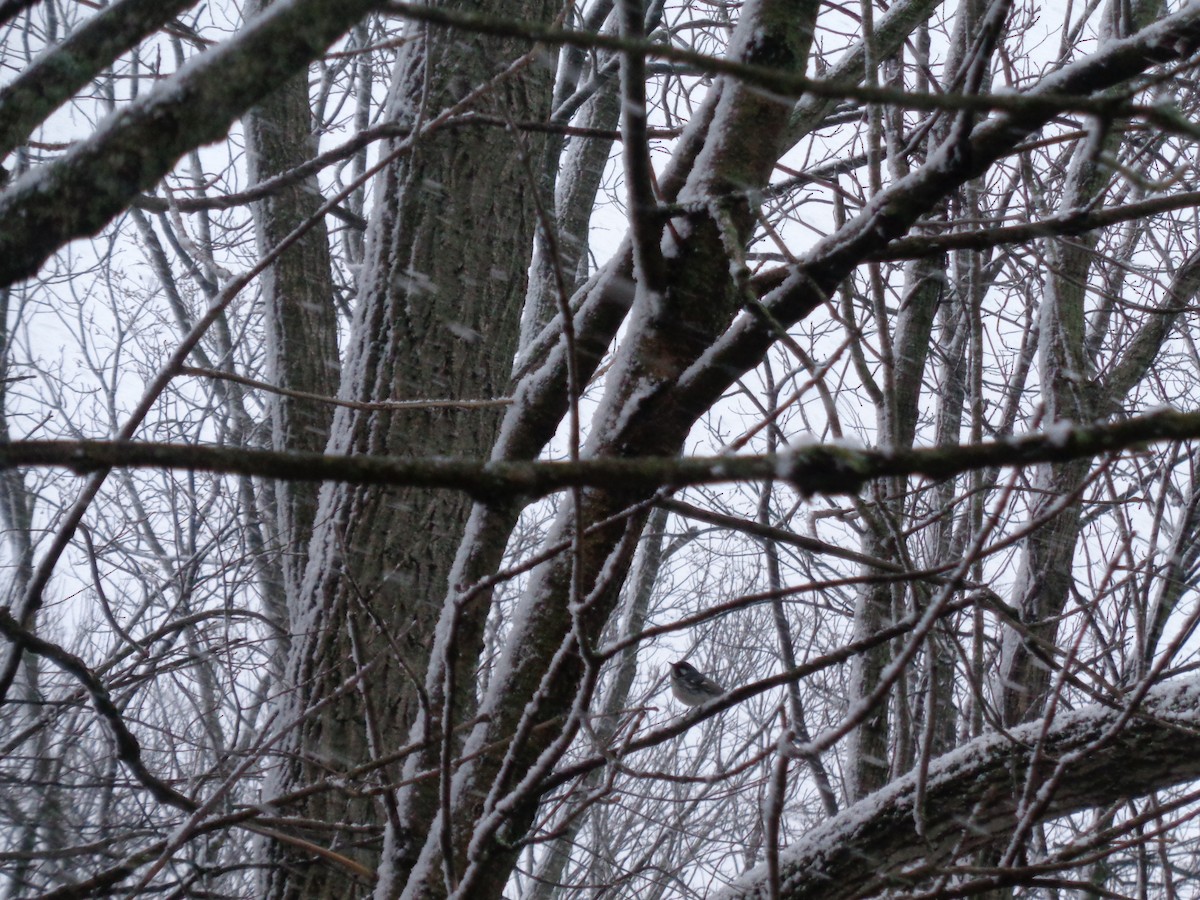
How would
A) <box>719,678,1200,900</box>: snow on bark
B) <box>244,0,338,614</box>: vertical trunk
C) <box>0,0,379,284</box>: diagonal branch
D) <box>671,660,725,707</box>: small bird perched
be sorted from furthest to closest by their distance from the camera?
1. <box>671,660,725,707</box>: small bird perched
2. <box>244,0,338,614</box>: vertical trunk
3. <box>719,678,1200,900</box>: snow on bark
4. <box>0,0,379,284</box>: diagonal branch

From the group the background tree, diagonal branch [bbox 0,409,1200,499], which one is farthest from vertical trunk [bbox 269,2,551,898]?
diagonal branch [bbox 0,409,1200,499]

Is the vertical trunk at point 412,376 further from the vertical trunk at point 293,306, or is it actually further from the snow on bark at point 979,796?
the snow on bark at point 979,796

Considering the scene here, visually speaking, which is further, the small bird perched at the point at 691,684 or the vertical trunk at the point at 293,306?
the small bird perched at the point at 691,684

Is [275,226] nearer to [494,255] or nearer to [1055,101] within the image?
[494,255]

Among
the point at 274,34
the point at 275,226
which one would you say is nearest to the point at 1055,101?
the point at 274,34

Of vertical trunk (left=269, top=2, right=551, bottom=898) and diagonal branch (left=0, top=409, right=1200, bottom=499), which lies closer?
diagonal branch (left=0, top=409, right=1200, bottom=499)

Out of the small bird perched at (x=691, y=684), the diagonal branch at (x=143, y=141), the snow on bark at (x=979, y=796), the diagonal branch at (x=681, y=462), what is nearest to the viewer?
the diagonal branch at (x=681, y=462)

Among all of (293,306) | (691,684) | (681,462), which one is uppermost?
→ (293,306)

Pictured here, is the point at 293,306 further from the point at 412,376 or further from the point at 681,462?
the point at 681,462

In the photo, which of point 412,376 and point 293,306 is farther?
point 293,306

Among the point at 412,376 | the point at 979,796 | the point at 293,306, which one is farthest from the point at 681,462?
the point at 293,306

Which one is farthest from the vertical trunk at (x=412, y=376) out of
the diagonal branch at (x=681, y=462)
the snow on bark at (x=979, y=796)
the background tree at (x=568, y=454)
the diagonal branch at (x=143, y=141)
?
the diagonal branch at (x=681, y=462)

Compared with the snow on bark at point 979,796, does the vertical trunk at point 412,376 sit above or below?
above

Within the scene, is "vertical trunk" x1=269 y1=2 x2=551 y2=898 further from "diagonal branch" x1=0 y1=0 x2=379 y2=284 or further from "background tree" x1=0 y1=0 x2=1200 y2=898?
"diagonal branch" x1=0 y1=0 x2=379 y2=284
